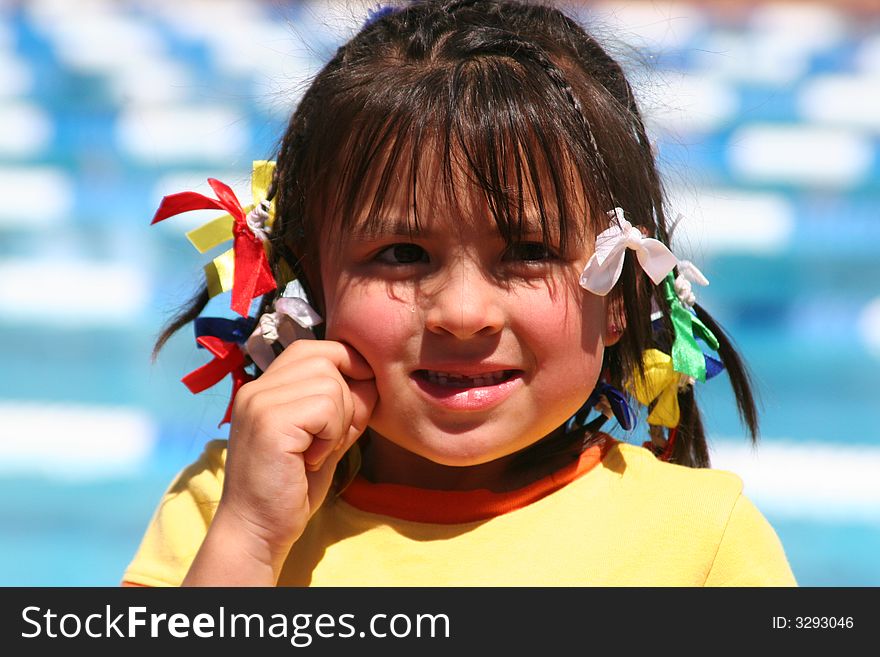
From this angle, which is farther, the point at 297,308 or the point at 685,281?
the point at 685,281

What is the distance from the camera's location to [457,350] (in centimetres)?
159

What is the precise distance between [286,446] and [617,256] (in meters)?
0.53

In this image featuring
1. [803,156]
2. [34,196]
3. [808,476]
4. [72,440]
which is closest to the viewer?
[808,476]

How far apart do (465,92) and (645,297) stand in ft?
1.53

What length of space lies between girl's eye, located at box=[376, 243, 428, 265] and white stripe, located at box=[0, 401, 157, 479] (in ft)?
8.94

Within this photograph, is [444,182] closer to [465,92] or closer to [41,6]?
[465,92]

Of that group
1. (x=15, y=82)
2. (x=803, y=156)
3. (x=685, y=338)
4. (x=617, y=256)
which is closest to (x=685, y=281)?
(x=685, y=338)

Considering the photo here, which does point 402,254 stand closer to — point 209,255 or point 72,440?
point 72,440

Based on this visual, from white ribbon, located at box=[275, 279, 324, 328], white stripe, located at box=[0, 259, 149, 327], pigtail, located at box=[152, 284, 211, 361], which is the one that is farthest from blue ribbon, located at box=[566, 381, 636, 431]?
white stripe, located at box=[0, 259, 149, 327]

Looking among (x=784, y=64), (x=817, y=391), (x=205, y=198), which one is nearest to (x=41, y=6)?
(x=784, y=64)

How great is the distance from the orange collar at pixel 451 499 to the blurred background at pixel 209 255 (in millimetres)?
976

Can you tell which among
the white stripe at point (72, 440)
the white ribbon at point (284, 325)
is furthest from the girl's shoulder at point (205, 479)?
the white stripe at point (72, 440)
